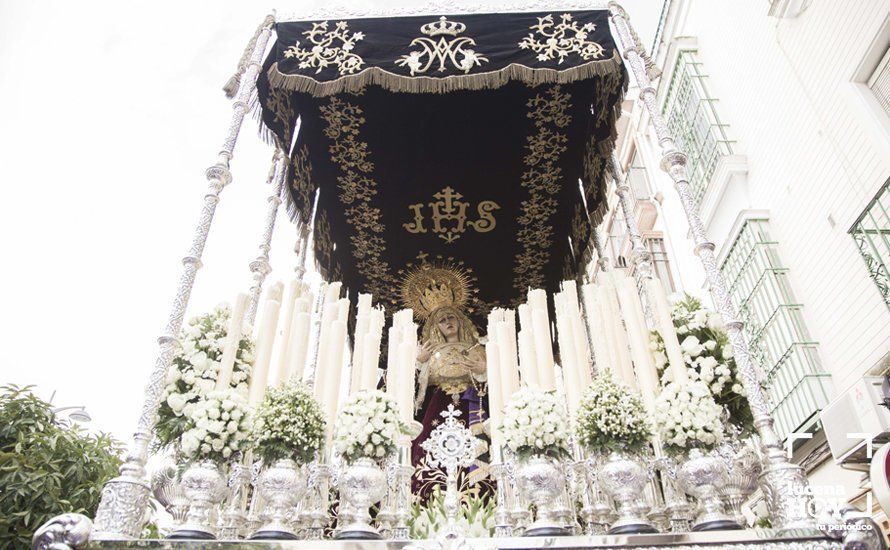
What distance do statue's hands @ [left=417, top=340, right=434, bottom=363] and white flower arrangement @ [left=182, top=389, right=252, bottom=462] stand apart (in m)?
2.56

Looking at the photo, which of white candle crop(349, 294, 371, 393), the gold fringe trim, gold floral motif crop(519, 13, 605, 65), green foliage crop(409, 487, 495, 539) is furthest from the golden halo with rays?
green foliage crop(409, 487, 495, 539)

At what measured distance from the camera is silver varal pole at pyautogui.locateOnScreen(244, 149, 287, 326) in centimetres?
408

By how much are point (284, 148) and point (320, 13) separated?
1.06m

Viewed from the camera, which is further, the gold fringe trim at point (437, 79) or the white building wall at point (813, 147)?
the white building wall at point (813, 147)

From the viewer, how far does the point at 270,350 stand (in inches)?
130

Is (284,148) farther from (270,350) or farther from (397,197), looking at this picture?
(270,350)

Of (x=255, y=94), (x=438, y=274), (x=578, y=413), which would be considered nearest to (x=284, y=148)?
(x=255, y=94)

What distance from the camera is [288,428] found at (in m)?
2.63

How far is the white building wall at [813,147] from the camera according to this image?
21.9 feet

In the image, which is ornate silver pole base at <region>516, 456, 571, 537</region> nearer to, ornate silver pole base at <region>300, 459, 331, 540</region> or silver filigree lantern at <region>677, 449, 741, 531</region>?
silver filigree lantern at <region>677, 449, 741, 531</region>

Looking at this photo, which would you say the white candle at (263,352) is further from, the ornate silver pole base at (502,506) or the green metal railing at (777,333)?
the green metal railing at (777,333)

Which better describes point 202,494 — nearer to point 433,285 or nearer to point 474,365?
point 474,365

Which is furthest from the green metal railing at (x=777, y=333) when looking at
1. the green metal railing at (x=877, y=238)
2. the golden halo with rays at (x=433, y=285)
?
the golden halo with rays at (x=433, y=285)

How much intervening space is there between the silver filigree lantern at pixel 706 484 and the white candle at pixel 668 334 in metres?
0.42
